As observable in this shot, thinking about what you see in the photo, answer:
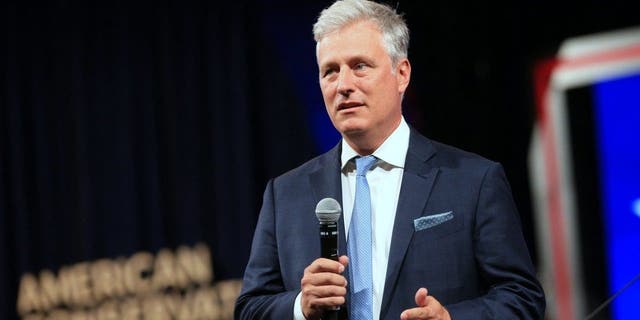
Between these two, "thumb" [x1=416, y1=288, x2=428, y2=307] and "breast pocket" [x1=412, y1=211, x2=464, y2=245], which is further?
"breast pocket" [x1=412, y1=211, x2=464, y2=245]

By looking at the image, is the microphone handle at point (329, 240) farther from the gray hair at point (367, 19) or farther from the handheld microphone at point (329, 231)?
the gray hair at point (367, 19)

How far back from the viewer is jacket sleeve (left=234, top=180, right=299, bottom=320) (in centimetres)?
174

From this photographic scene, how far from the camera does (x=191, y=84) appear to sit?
384cm

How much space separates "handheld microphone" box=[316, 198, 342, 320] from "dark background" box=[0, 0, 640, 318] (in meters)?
2.05

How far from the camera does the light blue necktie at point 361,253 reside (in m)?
1.67

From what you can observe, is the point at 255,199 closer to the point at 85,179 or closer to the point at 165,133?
the point at 165,133

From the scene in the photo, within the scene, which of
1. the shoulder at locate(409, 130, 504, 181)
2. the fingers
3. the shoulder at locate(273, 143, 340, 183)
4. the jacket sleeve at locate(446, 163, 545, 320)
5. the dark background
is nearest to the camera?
the fingers

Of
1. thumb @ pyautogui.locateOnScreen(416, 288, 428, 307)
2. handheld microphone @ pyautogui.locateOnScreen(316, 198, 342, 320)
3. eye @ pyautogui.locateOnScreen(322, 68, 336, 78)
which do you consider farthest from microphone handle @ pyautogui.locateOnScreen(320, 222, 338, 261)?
eye @ pyautogui.locateOnScreen(322, 68, 336, 78)

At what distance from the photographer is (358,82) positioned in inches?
68.1

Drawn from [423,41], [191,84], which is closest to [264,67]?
[191,84]

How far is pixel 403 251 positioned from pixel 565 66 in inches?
68.2

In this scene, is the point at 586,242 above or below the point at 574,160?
below

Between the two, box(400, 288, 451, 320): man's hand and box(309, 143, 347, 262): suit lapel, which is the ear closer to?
box(309, 143, 347, 262): suit lapel

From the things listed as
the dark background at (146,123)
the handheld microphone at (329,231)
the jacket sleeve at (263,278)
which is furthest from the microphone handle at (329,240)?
the dark background at (146,123)
